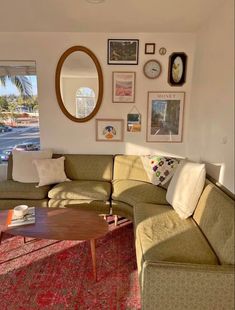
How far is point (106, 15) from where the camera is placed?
2463 millimetres

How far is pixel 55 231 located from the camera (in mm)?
1940

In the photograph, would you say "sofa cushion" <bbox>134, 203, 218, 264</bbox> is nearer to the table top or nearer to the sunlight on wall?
the table top

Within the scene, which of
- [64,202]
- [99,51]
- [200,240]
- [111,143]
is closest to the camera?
[200,240]

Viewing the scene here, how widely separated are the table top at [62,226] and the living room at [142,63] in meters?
1.20

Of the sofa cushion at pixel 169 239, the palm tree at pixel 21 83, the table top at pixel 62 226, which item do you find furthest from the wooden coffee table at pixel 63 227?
the palm tree at pixel 21 83

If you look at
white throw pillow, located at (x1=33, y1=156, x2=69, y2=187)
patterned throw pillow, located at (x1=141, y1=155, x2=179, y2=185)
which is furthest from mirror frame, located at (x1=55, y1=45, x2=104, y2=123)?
patterned throw pillow, located at (x1=141, y1=155, x2=179, y2=185)

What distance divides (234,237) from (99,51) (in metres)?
2.71

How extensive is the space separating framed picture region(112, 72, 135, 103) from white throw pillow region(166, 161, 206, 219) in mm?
1367

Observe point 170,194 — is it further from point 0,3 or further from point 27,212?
point 0,3

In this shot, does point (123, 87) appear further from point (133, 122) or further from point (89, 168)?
point (89, 168)

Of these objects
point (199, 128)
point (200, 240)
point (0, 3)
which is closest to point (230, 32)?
point (199, 128)

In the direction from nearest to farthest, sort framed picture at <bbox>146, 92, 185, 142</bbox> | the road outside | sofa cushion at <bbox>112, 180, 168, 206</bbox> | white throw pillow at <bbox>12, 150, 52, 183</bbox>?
sofa cushion at <bbox>112, 180, 168, 206</bbox> → white throw pillow at <bbox>12, 150, 52, 183</bbox> → framed picture at <bbox>146, 92, 185, 142</bbox> → the road outside

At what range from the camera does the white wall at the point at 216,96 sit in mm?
1981

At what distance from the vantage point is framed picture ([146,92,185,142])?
10.5 feet
